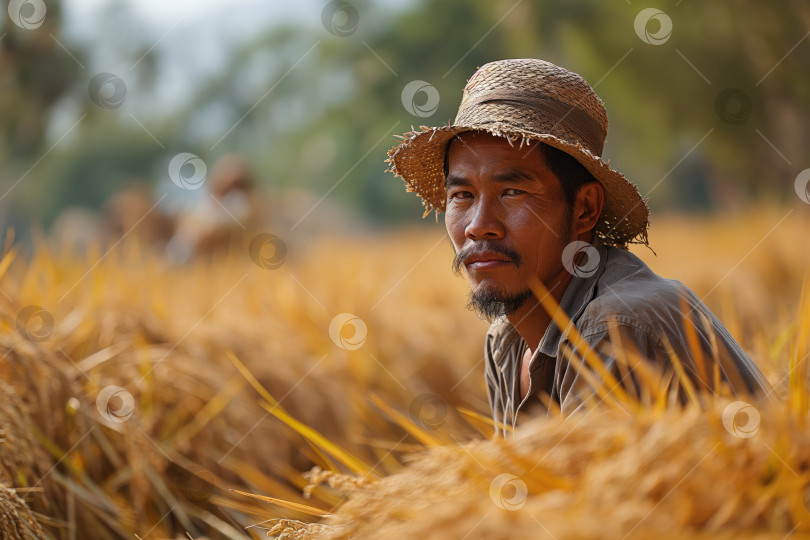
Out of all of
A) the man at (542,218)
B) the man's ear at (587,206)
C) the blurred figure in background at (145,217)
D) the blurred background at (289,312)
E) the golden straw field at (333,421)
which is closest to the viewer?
the golden straw field at (333,421)

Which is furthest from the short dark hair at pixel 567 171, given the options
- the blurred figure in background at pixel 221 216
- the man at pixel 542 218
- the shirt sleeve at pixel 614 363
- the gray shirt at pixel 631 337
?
the blurred figure in background at pixel 221 216

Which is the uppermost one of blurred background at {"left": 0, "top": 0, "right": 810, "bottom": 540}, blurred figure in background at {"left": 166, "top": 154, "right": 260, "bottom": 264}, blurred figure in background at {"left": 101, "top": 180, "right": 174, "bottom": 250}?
blurred background at {"left": 0, "top": 0, "right": 810, "bottom": 540}

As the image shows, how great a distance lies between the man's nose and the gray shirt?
209 millimetres

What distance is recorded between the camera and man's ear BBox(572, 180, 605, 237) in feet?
6.40

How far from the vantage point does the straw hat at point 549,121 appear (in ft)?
6.00

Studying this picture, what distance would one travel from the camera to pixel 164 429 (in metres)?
3.08

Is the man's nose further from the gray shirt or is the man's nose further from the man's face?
the gray shirt

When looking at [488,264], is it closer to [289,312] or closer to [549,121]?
[549,121]

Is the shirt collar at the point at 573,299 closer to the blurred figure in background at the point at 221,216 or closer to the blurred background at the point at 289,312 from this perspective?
the blurred background at the point at 289,312

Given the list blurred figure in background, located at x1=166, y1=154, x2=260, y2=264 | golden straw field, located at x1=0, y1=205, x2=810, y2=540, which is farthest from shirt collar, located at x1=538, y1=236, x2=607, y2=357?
blurred figure in background, located at x1=166, y1=154, x2=260, y2=264

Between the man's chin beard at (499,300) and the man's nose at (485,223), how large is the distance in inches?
4.8

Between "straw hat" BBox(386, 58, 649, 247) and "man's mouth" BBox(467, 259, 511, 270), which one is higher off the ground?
"straw hat" BBox(386, 58, 649, 247)

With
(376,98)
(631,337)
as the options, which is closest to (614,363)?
(631,337)

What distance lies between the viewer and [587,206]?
198 cm
